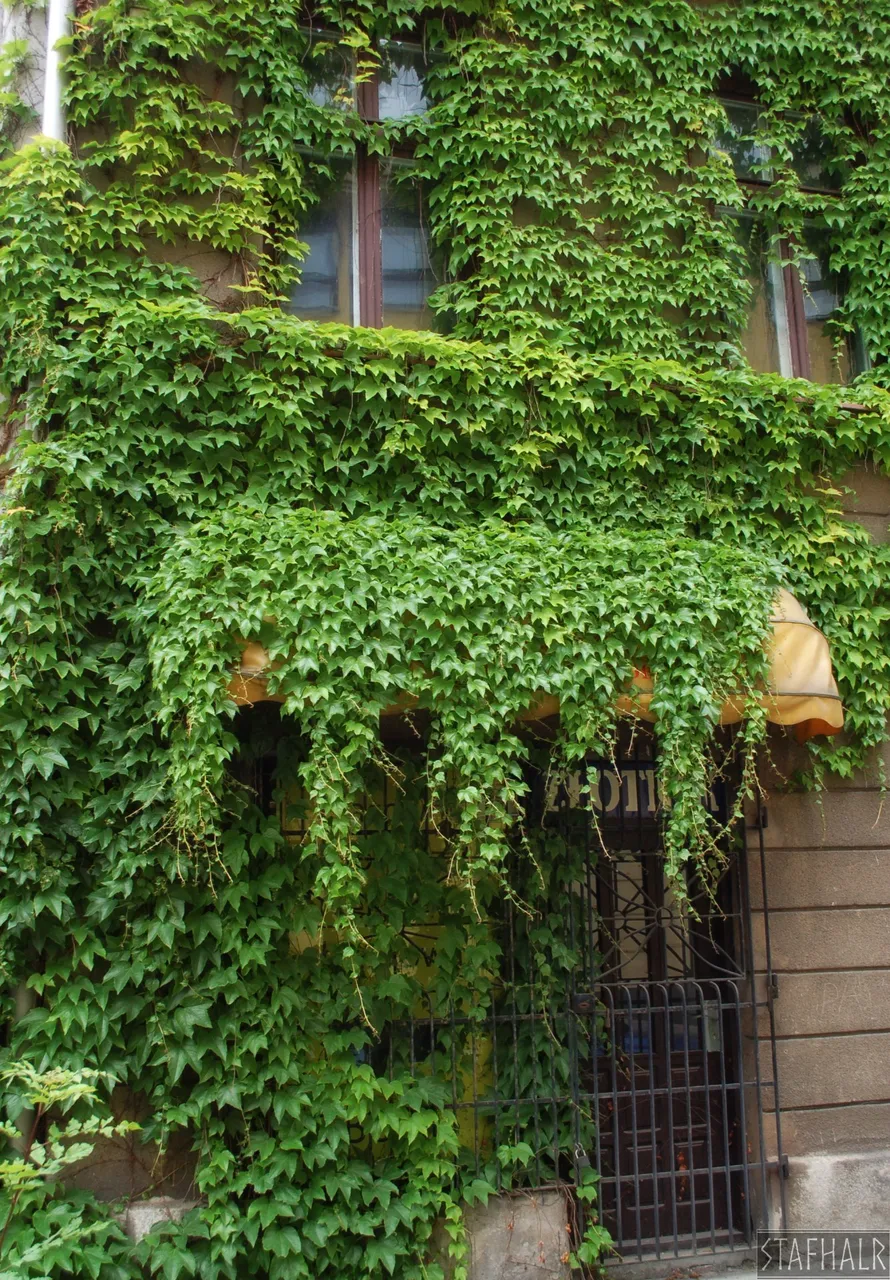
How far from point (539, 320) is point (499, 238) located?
0.64 m

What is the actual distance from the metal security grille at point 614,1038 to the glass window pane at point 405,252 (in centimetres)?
325

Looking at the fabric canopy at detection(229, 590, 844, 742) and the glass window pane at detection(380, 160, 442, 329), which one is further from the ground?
the glass window pane at detection(380, 160, 442, 329)

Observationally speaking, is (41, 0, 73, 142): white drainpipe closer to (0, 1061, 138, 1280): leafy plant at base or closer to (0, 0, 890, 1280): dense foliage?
(0, 0, 890, 1280): dense foliage

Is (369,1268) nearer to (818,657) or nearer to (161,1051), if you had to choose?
(161,1051)

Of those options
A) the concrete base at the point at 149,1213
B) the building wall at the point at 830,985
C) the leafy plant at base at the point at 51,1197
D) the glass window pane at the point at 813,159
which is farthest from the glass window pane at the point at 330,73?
the concrete base at the point at 149,1213

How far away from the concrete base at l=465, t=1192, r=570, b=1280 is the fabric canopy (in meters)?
2.66

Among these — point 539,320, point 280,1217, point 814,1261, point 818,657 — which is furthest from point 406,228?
point 814,1261

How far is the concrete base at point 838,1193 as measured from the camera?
6375 mm

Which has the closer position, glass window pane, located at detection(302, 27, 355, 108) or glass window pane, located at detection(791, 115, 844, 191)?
glass window pane, located at detection(302, 27, 355, 108)

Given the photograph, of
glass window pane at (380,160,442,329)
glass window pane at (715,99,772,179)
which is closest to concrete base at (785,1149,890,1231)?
glass window pane at (380,160,442,329)

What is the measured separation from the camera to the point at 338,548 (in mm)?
5480

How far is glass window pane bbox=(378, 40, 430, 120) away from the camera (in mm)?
7273

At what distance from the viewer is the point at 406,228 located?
7.21m

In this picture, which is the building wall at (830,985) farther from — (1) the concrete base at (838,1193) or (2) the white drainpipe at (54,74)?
(2) the white drainpipe at (54,74)
